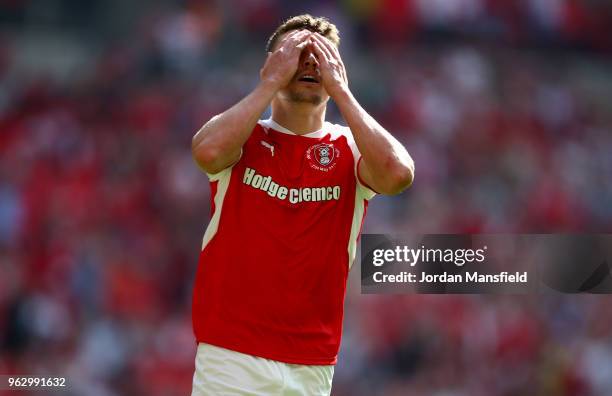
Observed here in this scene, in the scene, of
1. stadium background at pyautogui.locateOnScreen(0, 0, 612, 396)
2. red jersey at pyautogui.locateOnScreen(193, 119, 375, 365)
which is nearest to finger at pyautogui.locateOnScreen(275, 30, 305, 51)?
red jersey at pyautogui.locateOnScreen(193, 119, 375, 365)

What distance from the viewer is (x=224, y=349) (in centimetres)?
360

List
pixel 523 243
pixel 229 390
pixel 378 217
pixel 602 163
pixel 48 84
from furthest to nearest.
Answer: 1. pixel 602 163
2. pixel 48 84
3. pixel 378 217
4. pixel 523 243
5. pixel 229 390

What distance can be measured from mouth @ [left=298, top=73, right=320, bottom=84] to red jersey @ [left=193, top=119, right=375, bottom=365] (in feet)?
0.76

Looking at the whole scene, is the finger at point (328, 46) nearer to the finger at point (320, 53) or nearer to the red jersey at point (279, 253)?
the finger at point (320, 53)

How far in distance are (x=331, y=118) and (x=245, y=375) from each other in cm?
753

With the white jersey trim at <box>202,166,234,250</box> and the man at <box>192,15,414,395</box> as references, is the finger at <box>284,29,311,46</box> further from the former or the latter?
the white jersey trim at <box>202,166,234,250</box>

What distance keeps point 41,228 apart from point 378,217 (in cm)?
323

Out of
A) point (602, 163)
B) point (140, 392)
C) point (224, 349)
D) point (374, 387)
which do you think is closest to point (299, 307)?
point (224, 349)

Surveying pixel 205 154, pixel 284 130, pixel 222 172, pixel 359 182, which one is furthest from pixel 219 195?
pixel 359 182

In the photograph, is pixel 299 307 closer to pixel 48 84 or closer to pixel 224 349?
pixel 224 349

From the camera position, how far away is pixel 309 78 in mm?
3711


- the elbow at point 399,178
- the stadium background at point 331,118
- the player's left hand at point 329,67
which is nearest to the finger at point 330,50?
the player's left hand at point 329,67

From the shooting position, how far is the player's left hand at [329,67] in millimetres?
3631

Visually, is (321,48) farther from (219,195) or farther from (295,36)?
(219,195)
